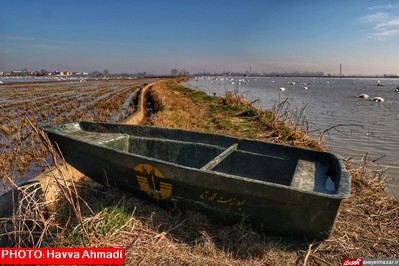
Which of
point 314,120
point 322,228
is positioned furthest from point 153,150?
point 314,120

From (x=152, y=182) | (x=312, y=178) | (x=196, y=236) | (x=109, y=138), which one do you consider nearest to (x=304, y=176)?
(x=312, y=178)

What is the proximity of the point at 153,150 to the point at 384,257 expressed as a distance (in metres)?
3.97

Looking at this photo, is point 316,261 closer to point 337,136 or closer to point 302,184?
point 302,184

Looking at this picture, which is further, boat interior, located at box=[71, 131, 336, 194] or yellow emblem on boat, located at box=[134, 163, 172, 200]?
boat interior, located at box=[71, 131, 336, 194]

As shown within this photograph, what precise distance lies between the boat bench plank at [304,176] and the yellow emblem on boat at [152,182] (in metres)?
1.65

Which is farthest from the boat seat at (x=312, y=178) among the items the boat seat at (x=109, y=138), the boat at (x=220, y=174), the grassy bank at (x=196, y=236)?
the boat seat at (x=109, y=138)

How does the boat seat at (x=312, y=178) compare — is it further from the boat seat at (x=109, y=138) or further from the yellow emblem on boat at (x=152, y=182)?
the boat seat at (x=109, y=138)

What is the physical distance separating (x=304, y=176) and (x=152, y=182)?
2.09 m

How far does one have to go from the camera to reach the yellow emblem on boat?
3.67 meters

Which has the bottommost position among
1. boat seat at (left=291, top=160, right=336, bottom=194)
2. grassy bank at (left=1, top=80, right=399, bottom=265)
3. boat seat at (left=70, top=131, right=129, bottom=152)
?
grassy bank at (left=1, top=80, right=399, bottom=265)

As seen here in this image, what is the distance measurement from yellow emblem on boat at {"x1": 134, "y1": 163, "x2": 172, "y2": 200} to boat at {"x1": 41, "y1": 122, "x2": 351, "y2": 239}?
15 millimetres

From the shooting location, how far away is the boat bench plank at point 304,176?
366cm

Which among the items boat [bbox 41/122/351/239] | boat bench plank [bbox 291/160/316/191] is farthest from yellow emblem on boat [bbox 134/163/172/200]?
boat bench plank [bbox 291/160/316/191]

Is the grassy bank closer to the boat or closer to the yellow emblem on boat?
the boat
